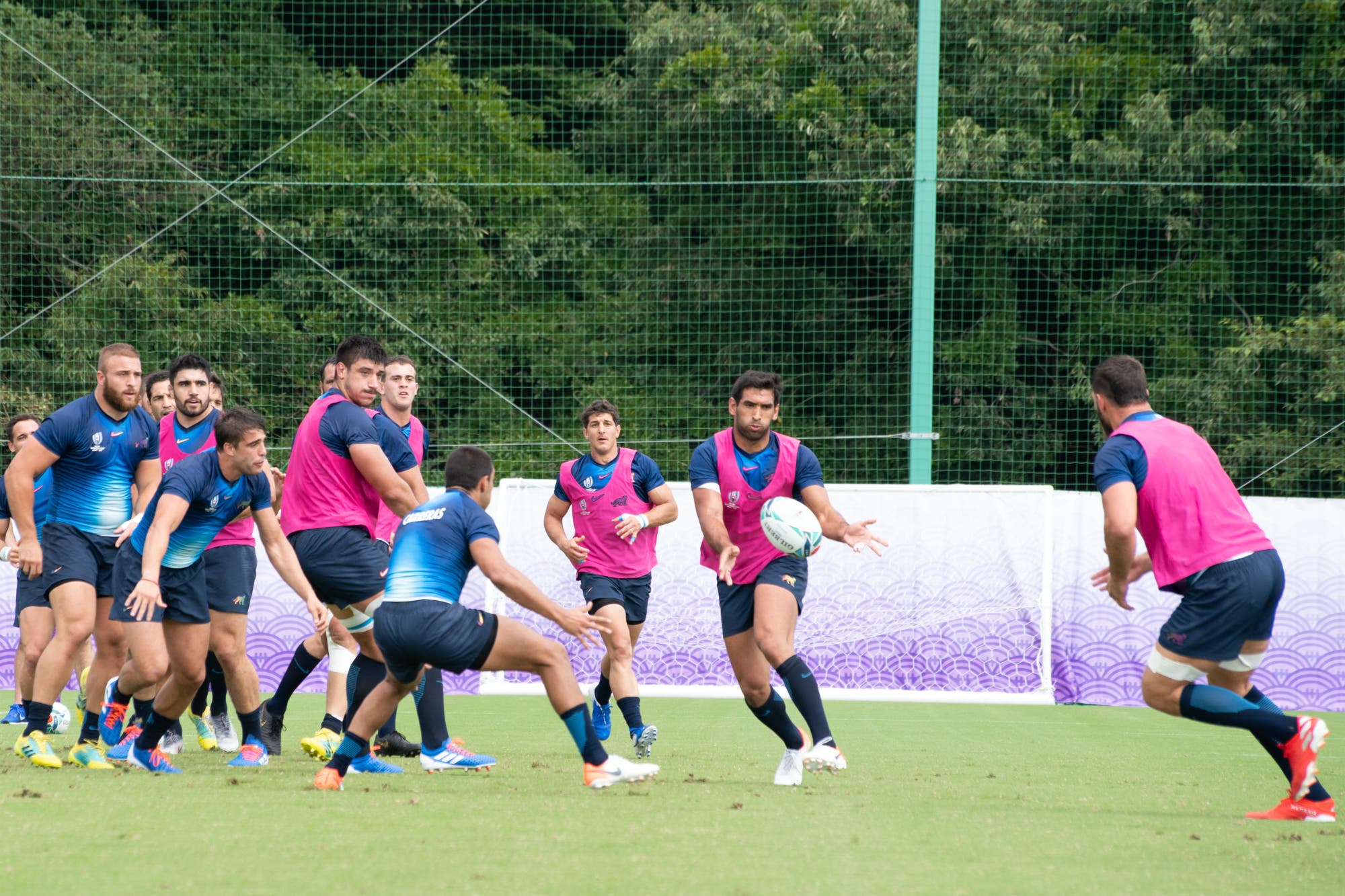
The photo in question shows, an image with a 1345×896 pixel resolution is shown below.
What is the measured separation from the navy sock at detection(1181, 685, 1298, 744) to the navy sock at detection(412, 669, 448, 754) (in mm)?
3276

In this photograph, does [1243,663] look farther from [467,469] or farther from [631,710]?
[631,710]

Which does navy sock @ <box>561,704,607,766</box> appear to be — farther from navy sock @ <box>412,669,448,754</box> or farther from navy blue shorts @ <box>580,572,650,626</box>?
navy blue shorts @ <box>580,572,650,626</box>

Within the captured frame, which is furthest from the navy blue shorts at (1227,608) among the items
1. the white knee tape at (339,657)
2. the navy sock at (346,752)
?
the white knee tape at (339,657)

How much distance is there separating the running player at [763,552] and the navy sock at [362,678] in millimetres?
1615

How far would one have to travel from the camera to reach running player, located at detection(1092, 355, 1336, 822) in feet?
17.6

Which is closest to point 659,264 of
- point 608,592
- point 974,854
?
point 608,592

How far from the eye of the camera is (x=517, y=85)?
21.6m

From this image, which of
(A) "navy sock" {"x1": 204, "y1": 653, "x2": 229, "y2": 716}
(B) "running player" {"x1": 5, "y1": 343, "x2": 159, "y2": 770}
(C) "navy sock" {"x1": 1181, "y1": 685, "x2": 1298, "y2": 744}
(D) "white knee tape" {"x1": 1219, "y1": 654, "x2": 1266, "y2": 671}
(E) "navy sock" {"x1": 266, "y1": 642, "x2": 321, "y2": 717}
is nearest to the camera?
(C) "navy sock" {"x1": 1181, "y1": 685, "x2": 1298, "y2": 744}

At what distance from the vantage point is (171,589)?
6512 mm

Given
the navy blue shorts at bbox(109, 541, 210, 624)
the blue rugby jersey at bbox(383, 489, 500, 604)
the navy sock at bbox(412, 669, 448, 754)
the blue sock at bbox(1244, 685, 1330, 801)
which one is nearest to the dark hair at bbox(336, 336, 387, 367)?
the navy blue shorts at bbox(109, 541, 210, 624)

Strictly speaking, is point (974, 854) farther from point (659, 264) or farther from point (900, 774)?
point (659, 264)

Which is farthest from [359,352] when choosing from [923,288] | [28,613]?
[923,288]

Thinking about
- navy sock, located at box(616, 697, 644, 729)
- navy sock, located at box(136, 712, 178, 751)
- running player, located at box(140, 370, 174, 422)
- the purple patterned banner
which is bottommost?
the purple patterned banner

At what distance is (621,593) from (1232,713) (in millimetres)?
4189
